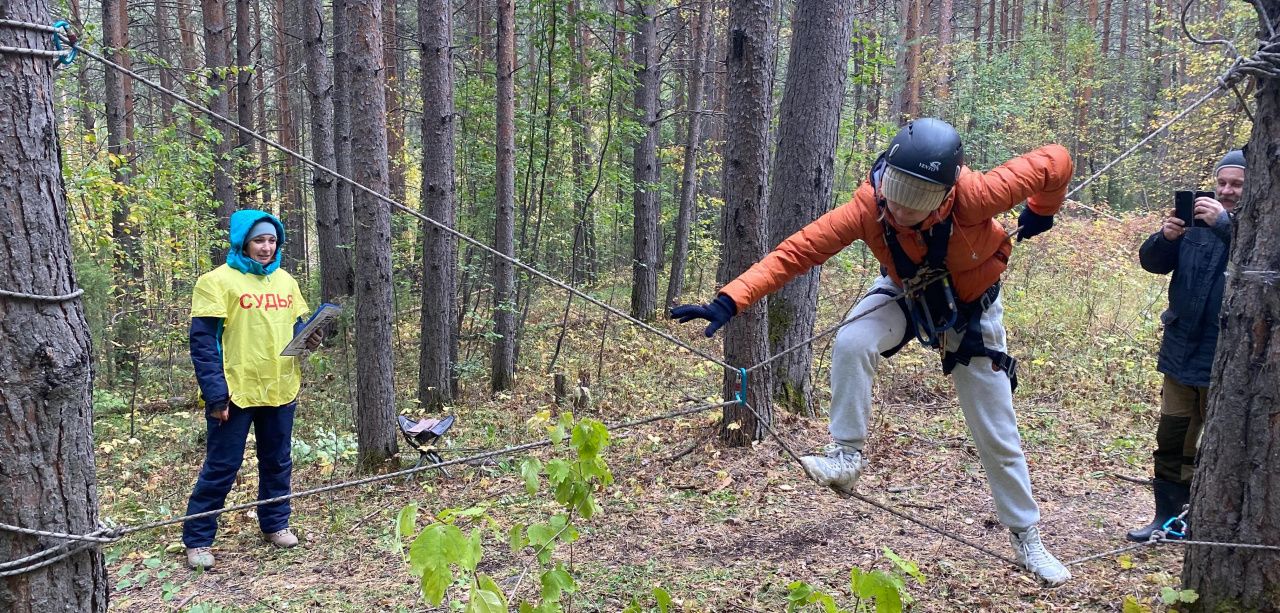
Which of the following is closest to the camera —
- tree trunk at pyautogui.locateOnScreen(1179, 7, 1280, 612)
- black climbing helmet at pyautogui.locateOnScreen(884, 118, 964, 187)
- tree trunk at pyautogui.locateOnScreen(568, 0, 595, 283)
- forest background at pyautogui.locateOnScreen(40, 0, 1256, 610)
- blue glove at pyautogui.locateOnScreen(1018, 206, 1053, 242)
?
tree trunk at pyautogui.locateOnScreen(1179, 7, 1280, 612)

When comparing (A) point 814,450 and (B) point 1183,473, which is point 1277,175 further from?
(A) point 814,450

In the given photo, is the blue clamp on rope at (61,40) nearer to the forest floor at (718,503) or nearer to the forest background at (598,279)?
the forest floor at (718,503)

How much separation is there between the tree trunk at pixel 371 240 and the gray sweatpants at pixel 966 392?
4101mm

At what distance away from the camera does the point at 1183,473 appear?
3.95 metres

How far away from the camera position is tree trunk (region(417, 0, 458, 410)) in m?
8.48

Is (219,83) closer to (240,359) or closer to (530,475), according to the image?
(240,359)

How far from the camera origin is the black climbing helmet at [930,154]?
2920 mm

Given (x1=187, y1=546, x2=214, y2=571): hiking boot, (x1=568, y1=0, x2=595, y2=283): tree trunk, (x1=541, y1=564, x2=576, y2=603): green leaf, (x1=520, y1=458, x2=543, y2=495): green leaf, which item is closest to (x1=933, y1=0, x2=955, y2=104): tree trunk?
(x1=568, y1=0, x2=595, y2=283): tree trunk

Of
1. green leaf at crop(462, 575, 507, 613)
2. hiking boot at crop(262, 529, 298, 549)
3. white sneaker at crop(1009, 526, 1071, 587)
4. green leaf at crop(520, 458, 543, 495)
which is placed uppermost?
green leaf at crop(520, 458, 543, 495)

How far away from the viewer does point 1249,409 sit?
280cm

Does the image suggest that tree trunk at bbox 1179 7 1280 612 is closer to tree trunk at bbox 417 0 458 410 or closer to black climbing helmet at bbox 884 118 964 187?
black climbing helmet at bbox 884 118 964 187

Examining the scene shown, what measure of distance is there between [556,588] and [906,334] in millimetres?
2019

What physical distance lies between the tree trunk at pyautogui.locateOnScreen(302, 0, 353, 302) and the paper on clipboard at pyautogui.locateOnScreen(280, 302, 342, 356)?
7138mm

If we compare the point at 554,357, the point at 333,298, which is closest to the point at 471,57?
the point at 333,298
